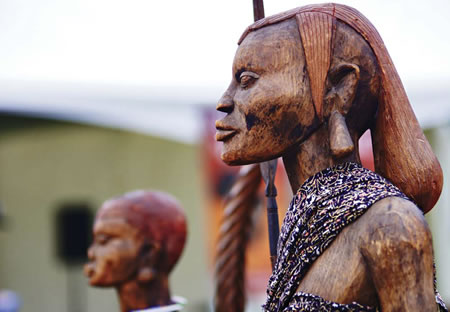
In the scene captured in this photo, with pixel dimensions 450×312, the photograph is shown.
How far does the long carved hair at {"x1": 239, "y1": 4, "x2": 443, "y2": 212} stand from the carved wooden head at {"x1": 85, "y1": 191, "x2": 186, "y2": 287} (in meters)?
0.82

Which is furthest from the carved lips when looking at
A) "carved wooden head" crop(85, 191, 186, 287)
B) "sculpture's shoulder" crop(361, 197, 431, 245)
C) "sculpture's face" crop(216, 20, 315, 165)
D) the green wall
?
the green wall

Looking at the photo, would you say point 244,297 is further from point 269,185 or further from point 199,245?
point 199,245

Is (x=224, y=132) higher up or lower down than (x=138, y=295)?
higher up

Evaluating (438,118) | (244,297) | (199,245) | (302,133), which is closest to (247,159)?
(302,133)

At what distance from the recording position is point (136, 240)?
1.55 m

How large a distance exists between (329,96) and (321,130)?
0.05 metres

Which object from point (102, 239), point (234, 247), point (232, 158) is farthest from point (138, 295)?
point (232, 158)

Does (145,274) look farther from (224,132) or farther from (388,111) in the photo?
(388,111)

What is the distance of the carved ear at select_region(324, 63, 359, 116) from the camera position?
0.84m

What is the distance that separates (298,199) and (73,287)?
5940 mm

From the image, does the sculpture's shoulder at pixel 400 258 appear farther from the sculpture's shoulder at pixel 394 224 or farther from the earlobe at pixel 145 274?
the earlobe at pixel 145 274

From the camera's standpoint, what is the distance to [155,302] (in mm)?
1550

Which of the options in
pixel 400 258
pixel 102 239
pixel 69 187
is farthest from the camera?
pixel 69 187

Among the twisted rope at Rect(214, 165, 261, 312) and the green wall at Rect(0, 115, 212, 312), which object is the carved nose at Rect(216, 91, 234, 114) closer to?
the twisted rope at Rect(214, 165, 261, 312)
